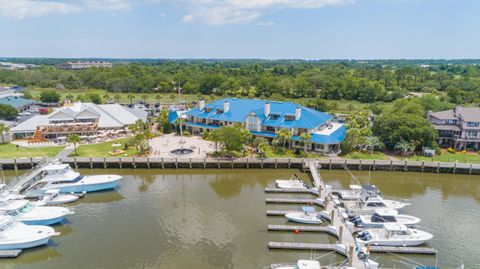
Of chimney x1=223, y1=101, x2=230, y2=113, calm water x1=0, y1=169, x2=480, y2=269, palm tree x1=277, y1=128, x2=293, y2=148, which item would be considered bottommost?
calm water x1=0, y1=169, x2=480, y2=269

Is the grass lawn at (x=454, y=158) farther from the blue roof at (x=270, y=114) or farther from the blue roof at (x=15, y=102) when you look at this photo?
the blue roof at (x=15, y=102)

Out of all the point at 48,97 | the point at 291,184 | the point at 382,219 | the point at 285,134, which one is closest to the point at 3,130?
the point at 48,97

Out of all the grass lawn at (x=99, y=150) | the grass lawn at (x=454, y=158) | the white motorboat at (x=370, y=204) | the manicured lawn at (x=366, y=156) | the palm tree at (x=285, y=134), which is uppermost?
the palm tree at (x=285, y=134)

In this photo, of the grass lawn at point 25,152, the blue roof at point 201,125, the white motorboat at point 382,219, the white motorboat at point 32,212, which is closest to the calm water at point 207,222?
the white motorboat at point 32,212

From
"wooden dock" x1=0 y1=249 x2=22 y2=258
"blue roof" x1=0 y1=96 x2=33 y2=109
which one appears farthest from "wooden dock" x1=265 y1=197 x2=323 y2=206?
"blue roof" x1=0 y1=96 x2=33 y2=109

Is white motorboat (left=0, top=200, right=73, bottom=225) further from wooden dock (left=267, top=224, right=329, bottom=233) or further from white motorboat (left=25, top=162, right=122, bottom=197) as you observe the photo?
wooden dock (left=267, top=224, right=329, bottom=233)

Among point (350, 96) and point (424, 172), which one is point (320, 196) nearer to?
point (424, 172)

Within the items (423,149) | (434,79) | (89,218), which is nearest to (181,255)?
(89,218)
